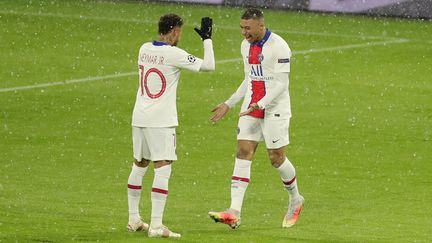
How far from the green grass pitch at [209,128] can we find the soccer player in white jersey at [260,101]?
57 cm

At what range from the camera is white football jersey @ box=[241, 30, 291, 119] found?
15742 mm

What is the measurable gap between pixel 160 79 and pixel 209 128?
816 cm

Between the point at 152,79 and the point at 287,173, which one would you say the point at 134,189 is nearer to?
the point at 152,79

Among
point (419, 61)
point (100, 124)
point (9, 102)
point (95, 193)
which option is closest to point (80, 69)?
point (9, 102)

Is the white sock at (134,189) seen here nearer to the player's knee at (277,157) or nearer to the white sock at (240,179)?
the white sock at (240,179)

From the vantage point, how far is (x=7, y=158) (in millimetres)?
20422

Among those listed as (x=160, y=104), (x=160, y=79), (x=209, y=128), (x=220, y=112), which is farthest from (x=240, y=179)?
(x=209, y=128)

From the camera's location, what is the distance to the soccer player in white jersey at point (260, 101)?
1569 cm

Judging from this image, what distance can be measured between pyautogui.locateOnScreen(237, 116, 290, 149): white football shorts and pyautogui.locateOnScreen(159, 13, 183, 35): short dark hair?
64.4 inches

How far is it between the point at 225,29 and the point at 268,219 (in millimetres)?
15608

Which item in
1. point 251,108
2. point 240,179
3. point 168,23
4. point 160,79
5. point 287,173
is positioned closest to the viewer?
point 168,23

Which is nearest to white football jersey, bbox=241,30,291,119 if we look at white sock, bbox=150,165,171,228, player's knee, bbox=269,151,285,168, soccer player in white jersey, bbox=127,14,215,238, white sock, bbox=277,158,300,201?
player's knee, bbox=269,151,285,168

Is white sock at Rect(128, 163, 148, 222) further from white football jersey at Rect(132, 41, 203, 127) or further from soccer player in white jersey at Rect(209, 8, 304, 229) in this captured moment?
soccer player in white jersey at Rect(209, 8, 304, 229)

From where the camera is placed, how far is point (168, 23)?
14.8 metres
